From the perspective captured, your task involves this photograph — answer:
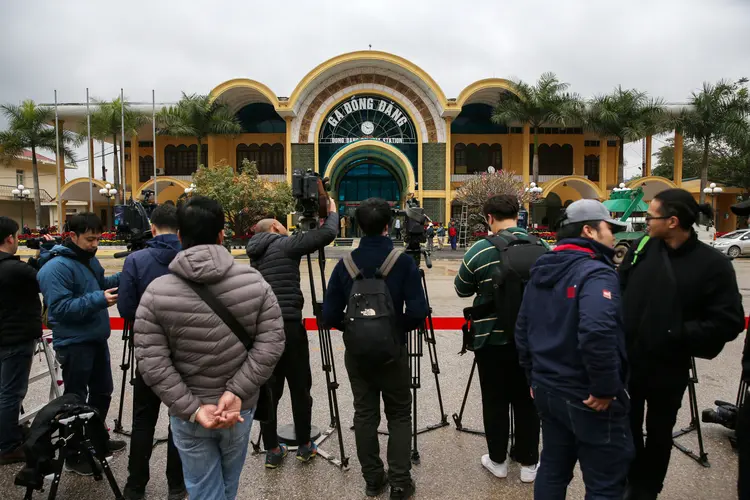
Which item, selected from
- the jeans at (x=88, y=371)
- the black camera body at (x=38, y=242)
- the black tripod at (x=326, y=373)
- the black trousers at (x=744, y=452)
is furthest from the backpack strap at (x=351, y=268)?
the black camera body at (x=38, y=242)

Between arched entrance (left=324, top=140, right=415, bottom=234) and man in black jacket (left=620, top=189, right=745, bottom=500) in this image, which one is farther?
arched entrance (left=324, top=140, right=415, bottom=234)

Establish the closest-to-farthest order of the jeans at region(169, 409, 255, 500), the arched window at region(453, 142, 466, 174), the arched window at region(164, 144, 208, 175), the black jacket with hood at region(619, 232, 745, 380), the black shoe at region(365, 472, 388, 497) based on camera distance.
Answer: the jeans at region(169, 409, 255, 500), the black jacket with hood at region(619, 232, 745, 380), the black shoe at region(365, 472, 388, 497), the arched window at region(453, 142, 466, 174), the arched window at region(164, 144, 208, 175)

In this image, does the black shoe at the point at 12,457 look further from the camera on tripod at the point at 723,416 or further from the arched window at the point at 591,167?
the arched window at the point at 591,167

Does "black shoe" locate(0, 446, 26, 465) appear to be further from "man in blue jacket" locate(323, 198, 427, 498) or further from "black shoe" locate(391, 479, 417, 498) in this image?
"black shoe" locate(391, 479, 417, 498)

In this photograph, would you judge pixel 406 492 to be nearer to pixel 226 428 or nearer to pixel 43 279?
pixel 226 428

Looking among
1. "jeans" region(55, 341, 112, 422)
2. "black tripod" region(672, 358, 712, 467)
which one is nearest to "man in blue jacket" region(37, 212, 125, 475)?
"jeans" region(55, 341, 112, 422)

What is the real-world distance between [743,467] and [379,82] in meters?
30.0

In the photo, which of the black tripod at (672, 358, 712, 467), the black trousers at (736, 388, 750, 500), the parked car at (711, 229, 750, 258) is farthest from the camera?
the parked car at (711, 229, 750, 258)

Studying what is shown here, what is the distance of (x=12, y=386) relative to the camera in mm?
3445

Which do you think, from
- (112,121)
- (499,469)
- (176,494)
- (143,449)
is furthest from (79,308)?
(112,121)

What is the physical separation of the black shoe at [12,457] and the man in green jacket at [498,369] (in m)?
3.38

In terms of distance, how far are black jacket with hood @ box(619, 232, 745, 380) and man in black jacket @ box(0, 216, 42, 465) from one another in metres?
4.04

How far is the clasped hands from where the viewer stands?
6.79 ft

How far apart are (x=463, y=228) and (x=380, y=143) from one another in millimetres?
7245
